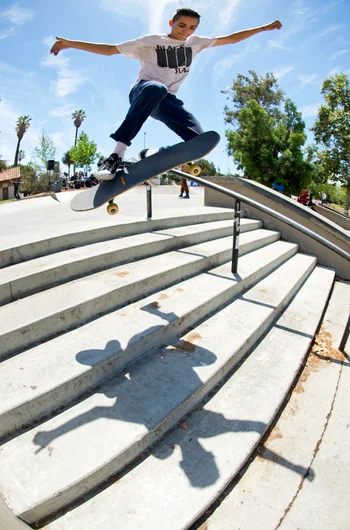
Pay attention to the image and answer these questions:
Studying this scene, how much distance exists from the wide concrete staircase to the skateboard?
1.71ft

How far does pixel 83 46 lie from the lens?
274cm

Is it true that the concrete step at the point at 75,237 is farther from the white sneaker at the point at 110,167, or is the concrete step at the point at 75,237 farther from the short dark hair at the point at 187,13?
the short dark hair at the point at 187,13

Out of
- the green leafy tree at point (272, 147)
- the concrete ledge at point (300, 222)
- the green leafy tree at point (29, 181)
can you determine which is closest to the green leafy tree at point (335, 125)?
the green leafy tree at point (272, 147)

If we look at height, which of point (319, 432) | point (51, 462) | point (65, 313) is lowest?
point (319, 432)

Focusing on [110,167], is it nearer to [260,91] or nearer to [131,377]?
[131,377]

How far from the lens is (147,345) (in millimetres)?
2260

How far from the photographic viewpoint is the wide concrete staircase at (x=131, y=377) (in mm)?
1408

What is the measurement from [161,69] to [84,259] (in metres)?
1.86

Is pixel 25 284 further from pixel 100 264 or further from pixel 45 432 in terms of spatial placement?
pixel 45 432

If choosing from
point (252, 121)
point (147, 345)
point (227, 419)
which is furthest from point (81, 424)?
point (252, 121)

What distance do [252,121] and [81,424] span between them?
24.0m

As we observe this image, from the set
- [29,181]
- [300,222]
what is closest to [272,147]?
[300,222]

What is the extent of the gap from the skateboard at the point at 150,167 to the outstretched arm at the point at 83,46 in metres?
0.96

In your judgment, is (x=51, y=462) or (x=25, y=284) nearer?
(x=51, y=462)
